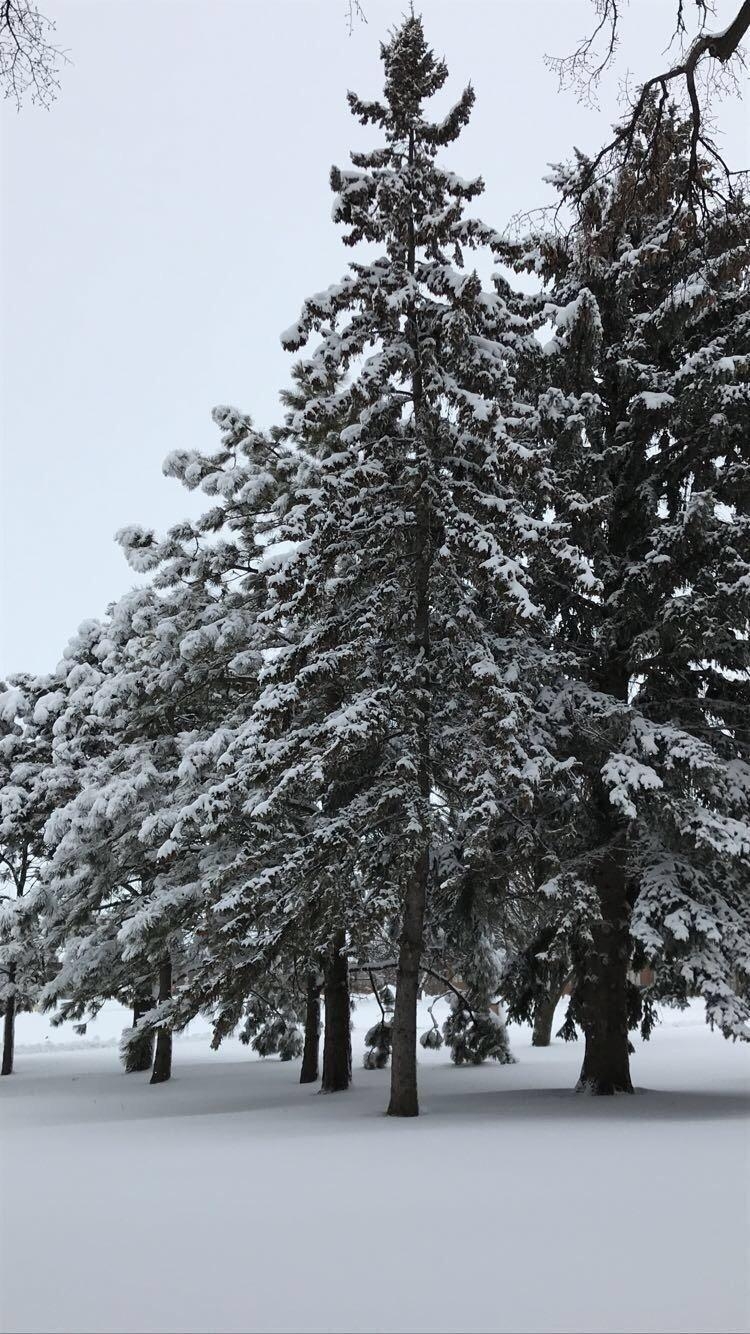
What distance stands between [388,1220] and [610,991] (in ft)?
25.1

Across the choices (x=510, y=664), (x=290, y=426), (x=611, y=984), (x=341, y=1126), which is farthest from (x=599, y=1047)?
(x=290, y=426)

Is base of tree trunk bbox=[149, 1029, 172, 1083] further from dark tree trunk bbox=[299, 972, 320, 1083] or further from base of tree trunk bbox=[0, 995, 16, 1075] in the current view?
base of tree trunk bbox=[0, 995, 16, 1075]

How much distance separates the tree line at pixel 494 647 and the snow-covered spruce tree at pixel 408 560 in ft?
0.16

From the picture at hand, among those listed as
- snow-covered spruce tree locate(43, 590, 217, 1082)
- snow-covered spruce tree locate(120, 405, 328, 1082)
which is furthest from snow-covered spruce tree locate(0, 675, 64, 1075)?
snow-covered spruce tree locate(120, 405, 328, 1082)

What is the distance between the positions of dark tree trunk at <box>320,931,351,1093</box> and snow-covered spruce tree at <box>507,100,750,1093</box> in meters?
3.72

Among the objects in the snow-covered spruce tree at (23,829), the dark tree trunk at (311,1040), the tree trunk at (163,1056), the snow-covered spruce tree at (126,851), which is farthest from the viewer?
the snow-covered spruce tree at (23,829)

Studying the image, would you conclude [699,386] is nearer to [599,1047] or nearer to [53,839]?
[599,1047]

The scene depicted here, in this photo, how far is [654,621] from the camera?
12508 millimetres

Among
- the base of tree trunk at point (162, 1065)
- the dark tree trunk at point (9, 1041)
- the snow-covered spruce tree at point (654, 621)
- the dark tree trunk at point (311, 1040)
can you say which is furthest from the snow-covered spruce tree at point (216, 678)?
the dark tree trunk at point (9, 1041)

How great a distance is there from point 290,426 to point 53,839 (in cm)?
834

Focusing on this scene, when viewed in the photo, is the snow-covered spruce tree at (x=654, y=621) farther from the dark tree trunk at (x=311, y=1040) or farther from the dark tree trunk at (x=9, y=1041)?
the dark tree trunk at (x=9, y=1041)

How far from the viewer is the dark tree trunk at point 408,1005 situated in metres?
11.6

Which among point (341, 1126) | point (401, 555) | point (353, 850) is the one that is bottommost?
point (341, 1126)

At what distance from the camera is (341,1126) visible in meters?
10.8
